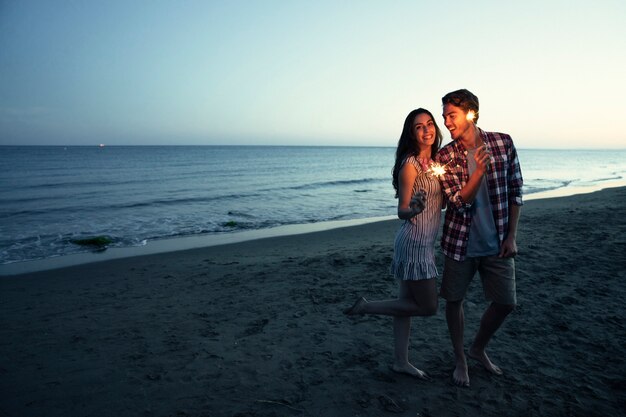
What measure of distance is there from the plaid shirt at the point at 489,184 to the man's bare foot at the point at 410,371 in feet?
3.67

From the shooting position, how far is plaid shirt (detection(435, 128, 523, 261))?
9.32 ft

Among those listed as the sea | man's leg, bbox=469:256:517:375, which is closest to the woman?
man's leg, bbox=469:256:517:375

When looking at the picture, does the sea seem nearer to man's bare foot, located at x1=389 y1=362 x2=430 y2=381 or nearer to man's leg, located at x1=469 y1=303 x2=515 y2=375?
man's bare foot, located at x1=389 y1=362 x2=430 y2=381

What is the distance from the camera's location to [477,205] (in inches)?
115

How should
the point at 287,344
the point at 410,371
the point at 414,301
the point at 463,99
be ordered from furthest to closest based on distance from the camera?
1. the point at 287,344
2. the point at 410,371
3. the point at 414,301
4. the point at 463,99

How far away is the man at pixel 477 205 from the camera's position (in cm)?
284

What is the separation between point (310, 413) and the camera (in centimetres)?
288

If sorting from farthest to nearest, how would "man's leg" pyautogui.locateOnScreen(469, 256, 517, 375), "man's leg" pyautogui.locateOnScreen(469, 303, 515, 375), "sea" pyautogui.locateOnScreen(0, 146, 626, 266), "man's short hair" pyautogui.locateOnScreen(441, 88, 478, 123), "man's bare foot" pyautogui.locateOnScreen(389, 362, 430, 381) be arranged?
1. "sea" pyautogui.locateOnScreen(0, 146, 626, 266)
2. "man's bare foot" pyautogui.locateOnScreen(389, 362, 430, 381)
3. "man's leg" pyautogui.locateOnScreen(469, 303, 515, 375)
4. "man's leg" pyautogui.locateOnScreen(469, 256, 517, 375)
5. "man's short hair" pyautogui.locateOnScreen(441, 88, 478, 123)

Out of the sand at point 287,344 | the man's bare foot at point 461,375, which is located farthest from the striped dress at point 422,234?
the sand at point 287,344

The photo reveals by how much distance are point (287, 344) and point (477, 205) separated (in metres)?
2.41

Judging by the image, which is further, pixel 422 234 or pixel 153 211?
pixel 153 211

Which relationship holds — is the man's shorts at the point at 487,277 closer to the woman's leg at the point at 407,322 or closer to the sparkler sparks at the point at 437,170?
the woman's leg at the point at 407,322

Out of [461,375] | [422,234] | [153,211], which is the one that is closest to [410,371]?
[461,375]

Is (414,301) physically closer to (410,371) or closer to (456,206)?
(410,371)
